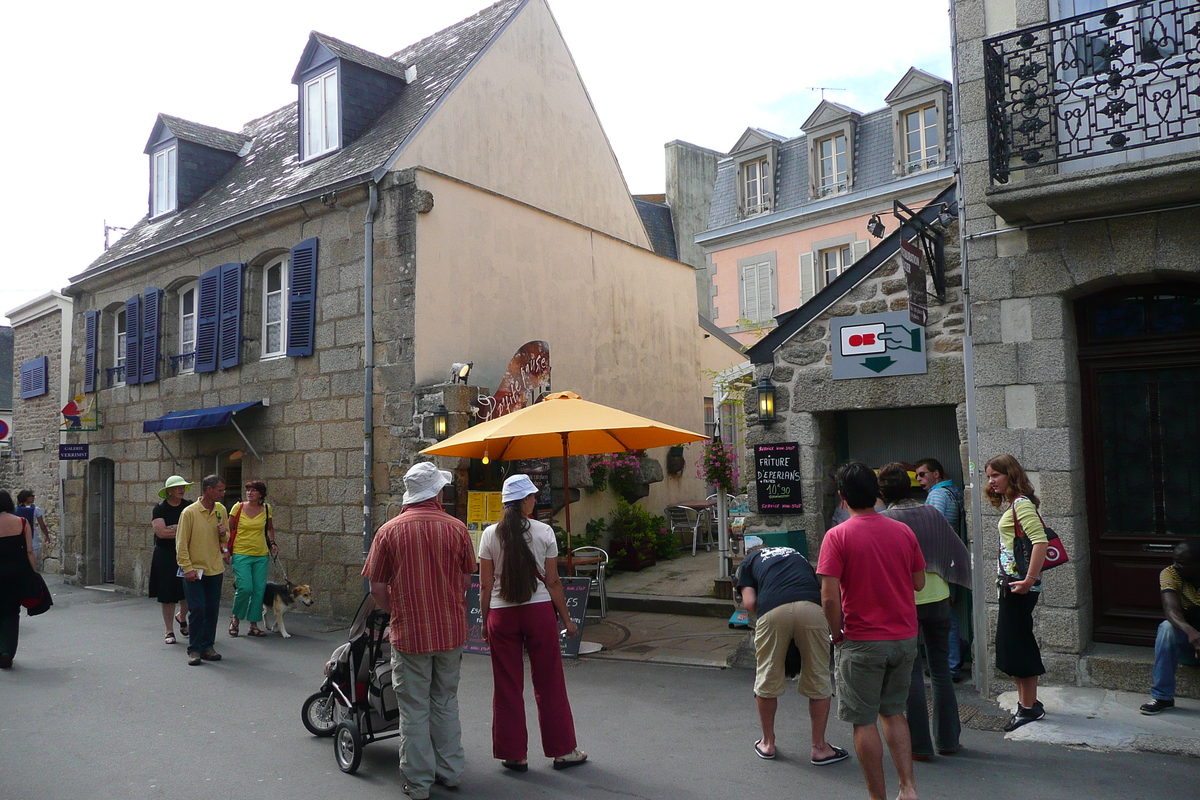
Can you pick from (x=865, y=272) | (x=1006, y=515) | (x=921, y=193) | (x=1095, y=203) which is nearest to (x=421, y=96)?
(x=865, y=272)

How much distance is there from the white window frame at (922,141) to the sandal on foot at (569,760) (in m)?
16.9

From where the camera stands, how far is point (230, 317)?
12.0m

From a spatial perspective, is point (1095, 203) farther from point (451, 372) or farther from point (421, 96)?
point (421, 96)

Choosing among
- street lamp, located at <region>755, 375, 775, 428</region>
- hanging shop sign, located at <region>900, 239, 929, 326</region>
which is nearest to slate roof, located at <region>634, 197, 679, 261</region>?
street lamp, located at <region>755, 375, 775, 428</region>

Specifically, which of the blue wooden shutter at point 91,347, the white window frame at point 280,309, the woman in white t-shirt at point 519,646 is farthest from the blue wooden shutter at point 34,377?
the woman in white t-shirt at point 519,646

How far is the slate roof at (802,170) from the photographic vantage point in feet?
64.4

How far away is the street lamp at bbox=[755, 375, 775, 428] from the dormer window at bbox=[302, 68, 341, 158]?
288 inches

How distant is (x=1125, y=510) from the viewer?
6.17m

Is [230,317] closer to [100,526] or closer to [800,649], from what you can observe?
[100,526]

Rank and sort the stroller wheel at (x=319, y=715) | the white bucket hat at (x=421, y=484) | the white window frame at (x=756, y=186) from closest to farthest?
1. the white bucket hat at (x=421, y=484)
2. the stroller wheel at (x=319, y=715)
3. the white window frame at (x=756, y=186)

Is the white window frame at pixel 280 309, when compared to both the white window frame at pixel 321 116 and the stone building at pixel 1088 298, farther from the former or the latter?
the stone building at pixel 1088 298

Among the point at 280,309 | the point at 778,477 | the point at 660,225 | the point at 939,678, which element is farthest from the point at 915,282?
the point at 660,225

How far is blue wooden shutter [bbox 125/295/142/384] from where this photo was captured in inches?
538

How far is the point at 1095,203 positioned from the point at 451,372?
21.9ft
